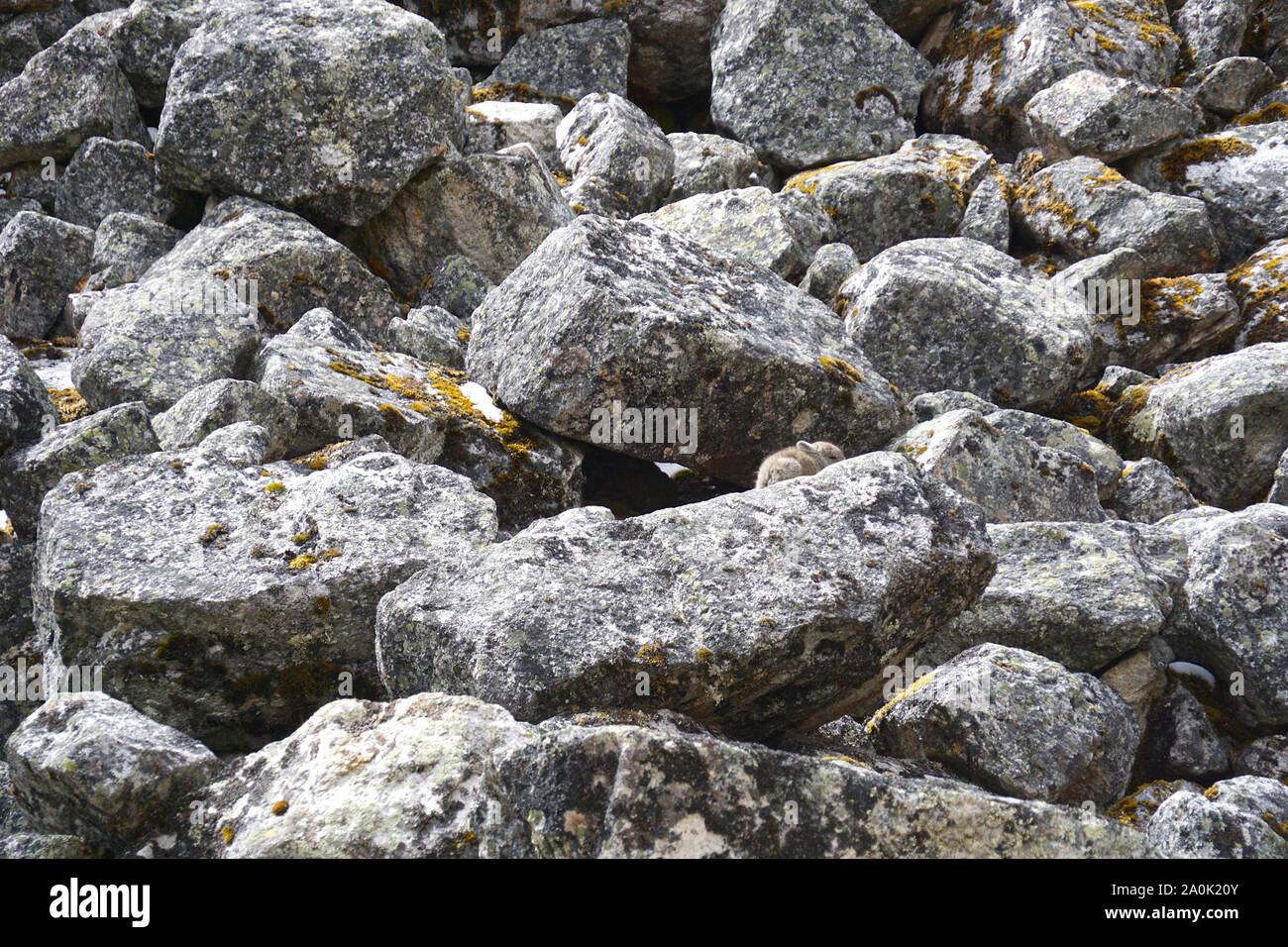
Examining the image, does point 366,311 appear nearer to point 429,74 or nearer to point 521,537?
point 429,74

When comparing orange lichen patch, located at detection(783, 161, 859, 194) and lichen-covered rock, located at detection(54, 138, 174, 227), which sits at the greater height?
orange lichen patch, located at detection(783, 161, 859, 194)

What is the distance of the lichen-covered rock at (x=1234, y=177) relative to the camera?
15.0 m

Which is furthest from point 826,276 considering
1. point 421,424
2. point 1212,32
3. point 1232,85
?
point 1212,32

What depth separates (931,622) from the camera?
7098 millimetres

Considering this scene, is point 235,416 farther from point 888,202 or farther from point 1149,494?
point 888,202

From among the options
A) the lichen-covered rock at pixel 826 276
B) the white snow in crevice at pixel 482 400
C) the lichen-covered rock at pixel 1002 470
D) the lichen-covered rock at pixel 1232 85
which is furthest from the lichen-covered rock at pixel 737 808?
the lichen-covered rock at pixel 1232 85

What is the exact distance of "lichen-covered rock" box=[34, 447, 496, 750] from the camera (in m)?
6.82

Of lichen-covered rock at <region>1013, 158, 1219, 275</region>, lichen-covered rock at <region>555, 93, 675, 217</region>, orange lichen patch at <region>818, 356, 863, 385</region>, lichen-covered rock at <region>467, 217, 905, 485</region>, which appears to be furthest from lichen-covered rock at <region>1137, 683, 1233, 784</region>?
lichen-covered rock at <region>555, 93, 675, 217</region>

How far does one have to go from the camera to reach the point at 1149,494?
11086 mm

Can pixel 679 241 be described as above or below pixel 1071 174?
below

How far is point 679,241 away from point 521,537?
531cm

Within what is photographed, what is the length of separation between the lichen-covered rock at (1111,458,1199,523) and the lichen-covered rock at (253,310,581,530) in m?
5.90

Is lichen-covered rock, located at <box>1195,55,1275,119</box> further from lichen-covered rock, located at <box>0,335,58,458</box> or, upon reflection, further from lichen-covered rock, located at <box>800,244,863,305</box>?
lichen-covered rock, located at <box>0,335,58,458</box>
